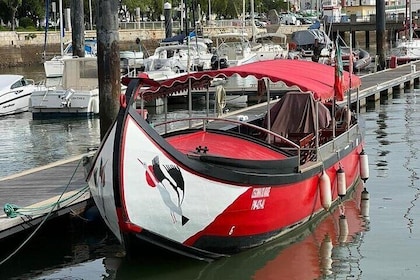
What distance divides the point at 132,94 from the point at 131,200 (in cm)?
135

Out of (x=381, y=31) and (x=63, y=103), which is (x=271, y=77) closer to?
(x=63, y=103)

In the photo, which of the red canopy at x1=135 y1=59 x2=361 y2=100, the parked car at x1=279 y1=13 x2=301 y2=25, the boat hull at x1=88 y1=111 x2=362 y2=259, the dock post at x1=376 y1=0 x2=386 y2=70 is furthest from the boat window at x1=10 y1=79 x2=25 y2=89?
the parked car at x1=279 y1=13 x2=301 y2=25

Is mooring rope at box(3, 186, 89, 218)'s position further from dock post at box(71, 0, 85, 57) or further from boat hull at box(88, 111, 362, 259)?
dock post at box(71, 0, 85, 57)

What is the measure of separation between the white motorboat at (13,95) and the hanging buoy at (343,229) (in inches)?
828

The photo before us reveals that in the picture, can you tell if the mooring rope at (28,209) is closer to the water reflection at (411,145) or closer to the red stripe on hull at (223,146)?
the red stripe on hull at (223,146)

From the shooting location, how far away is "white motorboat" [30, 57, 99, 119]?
3203cm

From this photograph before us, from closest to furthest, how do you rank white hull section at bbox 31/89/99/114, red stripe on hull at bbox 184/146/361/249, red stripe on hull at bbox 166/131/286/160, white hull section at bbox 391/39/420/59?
red stripe on hull at bbox 184/146/361/249 → red stripe on hull at bbox 166/131/286/160 → white hull section at bbox 31/89/99/114 → white hull section at bbox 391/39/420/59

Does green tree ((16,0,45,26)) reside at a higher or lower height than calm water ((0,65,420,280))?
higher

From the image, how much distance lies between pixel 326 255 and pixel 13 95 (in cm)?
2328

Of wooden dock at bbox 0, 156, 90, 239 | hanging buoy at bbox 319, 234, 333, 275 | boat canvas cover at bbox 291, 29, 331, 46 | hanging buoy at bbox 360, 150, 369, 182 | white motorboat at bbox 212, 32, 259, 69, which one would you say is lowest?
hanging buoy at bbox 319, 234, 333, 275

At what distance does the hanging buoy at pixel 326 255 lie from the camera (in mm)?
12852

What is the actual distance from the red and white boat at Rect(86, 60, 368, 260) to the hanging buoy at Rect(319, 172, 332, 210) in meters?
0.02

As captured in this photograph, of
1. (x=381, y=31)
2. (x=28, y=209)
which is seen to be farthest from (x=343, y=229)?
(x=381, y=31)

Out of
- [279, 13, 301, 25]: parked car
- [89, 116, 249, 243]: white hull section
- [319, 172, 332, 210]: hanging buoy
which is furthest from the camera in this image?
[279, 13, 301, 25]: parked car
